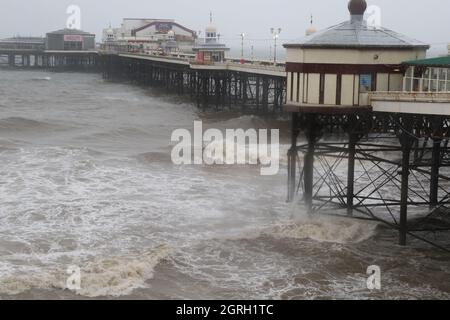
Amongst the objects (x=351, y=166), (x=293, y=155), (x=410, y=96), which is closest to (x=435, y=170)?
(x=351, y=166)

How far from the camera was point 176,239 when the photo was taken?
1877cm

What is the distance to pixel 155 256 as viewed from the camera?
16.9 meters

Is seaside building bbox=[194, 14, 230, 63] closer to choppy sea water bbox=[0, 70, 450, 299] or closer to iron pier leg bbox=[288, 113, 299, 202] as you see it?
choppy sea water bbox=[0, 70, 450, 299]

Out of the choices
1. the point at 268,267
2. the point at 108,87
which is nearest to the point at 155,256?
the point at 268,267

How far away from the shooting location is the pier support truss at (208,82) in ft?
176

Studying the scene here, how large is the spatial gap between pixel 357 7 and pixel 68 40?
117 metres

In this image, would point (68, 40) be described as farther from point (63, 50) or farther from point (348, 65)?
point (348, 65)

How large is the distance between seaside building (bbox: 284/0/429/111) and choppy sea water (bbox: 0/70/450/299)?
358cm

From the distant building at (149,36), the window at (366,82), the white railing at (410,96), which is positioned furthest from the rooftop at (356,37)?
the distant building at (149,36)

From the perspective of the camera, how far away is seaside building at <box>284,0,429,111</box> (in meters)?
18.8

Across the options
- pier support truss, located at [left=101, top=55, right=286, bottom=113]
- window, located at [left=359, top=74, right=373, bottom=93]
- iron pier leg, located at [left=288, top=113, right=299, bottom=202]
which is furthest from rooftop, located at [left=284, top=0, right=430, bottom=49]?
pier support truss, located at [left=101, top=55, right=286, bottom=113]

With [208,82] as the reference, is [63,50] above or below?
above

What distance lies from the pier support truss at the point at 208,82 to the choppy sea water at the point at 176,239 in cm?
2024

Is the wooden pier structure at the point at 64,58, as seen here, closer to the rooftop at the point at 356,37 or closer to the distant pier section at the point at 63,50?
the distant pier section at the point at 63,50
